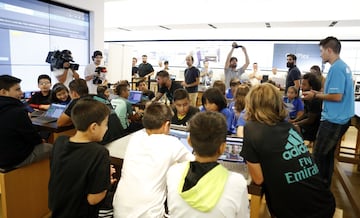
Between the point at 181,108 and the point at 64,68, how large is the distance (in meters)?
2.45

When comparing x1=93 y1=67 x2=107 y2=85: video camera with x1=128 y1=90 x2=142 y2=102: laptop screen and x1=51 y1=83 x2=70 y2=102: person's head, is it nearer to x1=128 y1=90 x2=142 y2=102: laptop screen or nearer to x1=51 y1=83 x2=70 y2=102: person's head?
x1=128 y1=90 x2=142 y2=102: laptop screen

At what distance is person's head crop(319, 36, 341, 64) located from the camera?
228 centimetres

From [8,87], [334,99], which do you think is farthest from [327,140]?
[8,87]

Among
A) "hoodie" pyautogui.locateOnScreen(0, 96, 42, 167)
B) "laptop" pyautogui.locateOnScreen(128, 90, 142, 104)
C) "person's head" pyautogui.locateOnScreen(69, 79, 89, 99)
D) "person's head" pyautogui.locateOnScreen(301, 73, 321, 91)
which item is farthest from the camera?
"laptop" pyautogui.locateOnScreen(128, 90, 142, 104)

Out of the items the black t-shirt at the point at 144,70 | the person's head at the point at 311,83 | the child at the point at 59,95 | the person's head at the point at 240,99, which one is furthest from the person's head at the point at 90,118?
the black t-shirt at the point at 144,70

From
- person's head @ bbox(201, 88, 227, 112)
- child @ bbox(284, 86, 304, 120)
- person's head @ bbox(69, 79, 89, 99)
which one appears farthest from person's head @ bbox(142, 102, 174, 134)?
child @ bbox(284, 86, 304, 120)

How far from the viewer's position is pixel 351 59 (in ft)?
28.6

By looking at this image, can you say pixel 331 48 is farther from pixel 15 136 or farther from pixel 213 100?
pixel 15 136

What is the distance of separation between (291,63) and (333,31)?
15.4 feet

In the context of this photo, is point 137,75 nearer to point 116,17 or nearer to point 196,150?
point 116,17

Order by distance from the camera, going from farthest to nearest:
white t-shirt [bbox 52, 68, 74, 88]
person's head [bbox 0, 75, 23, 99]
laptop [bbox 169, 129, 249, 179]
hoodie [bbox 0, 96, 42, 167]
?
white t-shirt [bbox 52, 68, 74, 88] < person's head [bbox 0, 75, 23, 99] < hoodie [bbox 0, 96, 42, 167] < laptop [bbox 169, 129, 249, 179]

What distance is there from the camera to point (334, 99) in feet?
7.48

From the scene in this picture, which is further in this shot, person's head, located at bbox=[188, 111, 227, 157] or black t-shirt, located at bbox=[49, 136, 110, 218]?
black t-shirt, located at bbox=[49, 136, 110, 218]

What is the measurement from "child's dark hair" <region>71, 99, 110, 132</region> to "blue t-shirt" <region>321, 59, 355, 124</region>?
1.91 metres
